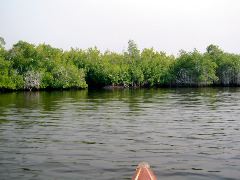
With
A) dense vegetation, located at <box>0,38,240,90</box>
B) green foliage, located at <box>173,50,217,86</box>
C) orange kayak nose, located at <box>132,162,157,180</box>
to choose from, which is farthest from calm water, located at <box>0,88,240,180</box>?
green foliage, located at <box>173,50,217,86</box>

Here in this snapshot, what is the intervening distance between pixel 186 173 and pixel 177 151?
2.73 m

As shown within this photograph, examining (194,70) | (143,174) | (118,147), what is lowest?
(118,147)

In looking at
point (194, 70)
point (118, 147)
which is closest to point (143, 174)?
point (118, 147)

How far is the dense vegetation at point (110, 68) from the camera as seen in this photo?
238 feet

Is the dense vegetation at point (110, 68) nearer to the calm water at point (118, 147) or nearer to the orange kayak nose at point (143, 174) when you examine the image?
the calm water at point (118, 147)

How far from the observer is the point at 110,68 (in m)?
87.6

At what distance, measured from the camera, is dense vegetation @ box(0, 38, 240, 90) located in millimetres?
72625

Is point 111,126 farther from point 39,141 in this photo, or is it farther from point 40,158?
point 40,158

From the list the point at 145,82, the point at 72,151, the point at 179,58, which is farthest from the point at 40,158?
the point at 179,58

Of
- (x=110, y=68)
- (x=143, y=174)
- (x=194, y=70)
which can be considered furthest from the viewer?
(x=194, y=70)

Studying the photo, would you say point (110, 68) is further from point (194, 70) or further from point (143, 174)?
point (143, 174)

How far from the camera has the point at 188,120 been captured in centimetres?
2250

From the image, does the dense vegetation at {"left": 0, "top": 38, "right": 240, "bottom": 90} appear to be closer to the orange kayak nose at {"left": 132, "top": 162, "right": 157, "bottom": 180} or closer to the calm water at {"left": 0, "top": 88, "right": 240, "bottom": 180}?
the calm water at {"left": 0, "top": 88, "right": 240, "bottom": 180}

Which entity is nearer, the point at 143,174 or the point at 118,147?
the point at 143,174
